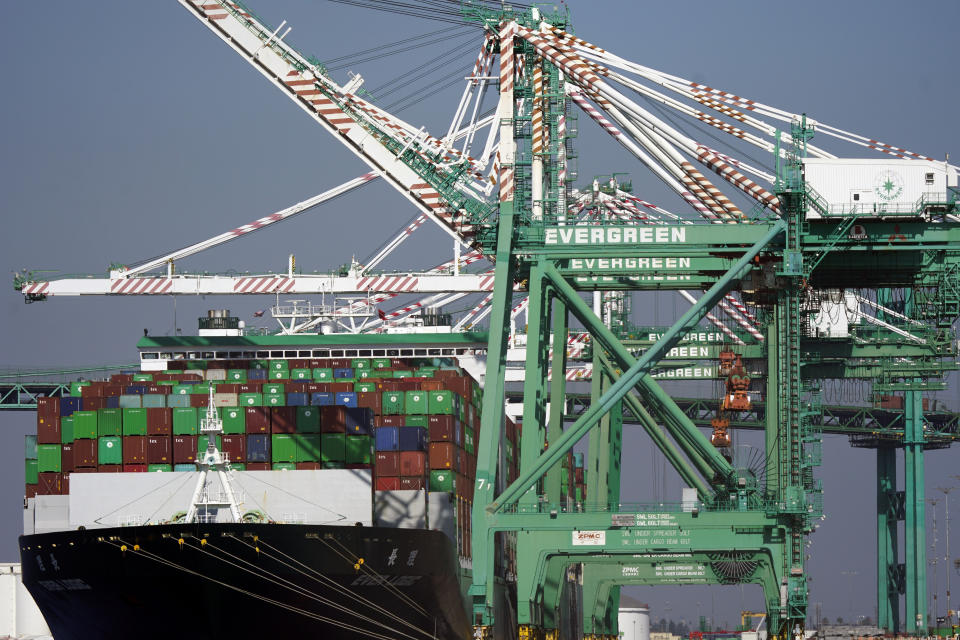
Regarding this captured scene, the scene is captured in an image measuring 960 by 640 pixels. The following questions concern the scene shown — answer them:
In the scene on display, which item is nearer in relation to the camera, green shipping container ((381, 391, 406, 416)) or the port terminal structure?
the port terminal structure

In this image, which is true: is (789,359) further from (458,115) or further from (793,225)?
(458,115)

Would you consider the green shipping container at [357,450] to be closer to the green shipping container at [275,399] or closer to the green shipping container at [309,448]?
the green shipping container at [309,448]

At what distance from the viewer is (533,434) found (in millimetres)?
35125

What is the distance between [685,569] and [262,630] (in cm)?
1403

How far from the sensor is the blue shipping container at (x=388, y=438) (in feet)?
142

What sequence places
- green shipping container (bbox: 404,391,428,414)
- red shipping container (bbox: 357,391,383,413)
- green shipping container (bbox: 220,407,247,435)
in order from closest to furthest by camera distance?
green shipping container (bbox: 220,407,247,435), green shipping container (bbox: 404,391,428,414), red shipping container (bbox: 357,391,383,413)

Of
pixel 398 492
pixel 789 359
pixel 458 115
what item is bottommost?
pixel 398 492

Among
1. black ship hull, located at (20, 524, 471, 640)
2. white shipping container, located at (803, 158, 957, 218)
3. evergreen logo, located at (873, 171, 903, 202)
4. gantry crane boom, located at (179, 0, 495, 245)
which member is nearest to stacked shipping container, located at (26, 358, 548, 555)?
black ship hull, located at (20, 524, 471, 640)

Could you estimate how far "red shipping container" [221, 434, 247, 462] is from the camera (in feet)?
134

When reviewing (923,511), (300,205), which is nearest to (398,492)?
(300,205)

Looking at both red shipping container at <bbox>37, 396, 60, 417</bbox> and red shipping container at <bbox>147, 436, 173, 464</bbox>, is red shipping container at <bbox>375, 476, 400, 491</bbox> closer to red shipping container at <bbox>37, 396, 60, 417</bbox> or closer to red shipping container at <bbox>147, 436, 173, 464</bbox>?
red shipping container at <bbox>147, 436, 173, 464</bbox>

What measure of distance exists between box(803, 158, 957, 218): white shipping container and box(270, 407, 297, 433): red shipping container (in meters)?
13.3

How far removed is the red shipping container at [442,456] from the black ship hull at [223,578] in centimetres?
371

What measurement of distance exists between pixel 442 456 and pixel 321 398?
398 cm
